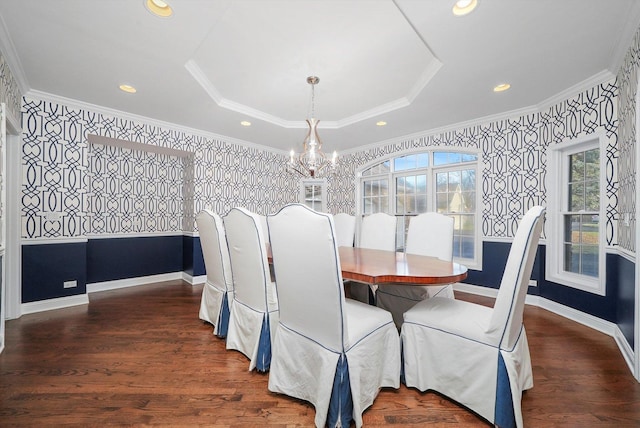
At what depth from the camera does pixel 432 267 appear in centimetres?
192

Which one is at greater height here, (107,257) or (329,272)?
(329,272)

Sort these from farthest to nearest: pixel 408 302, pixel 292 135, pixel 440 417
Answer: pixel 292 135 < pixel 408 302 < pixel 440 417

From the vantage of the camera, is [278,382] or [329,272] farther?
[278,382]

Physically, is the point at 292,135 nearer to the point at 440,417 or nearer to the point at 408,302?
the point at 408,302

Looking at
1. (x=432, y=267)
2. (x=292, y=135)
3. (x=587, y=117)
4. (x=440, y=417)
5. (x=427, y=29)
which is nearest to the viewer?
(x=440, y=417)

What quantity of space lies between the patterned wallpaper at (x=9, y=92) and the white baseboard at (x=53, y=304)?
1961 mm

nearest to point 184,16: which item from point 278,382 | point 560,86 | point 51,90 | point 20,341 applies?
point 51,90

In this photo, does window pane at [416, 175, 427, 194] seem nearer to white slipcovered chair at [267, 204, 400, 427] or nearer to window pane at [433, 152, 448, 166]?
window pane at [433, 152, 448, 166]

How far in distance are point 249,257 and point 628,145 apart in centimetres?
318

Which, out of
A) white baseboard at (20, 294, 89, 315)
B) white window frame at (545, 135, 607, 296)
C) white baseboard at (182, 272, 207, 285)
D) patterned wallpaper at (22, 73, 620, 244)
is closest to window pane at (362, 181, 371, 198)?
patterned wallpaper at (22, 73, 620, 244)

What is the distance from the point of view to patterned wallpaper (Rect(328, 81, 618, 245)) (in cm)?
270

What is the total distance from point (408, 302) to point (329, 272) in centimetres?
111

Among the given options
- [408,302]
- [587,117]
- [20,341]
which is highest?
→ [587,117]

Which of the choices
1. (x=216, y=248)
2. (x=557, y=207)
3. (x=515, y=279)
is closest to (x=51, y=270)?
(x=216, y=248)
